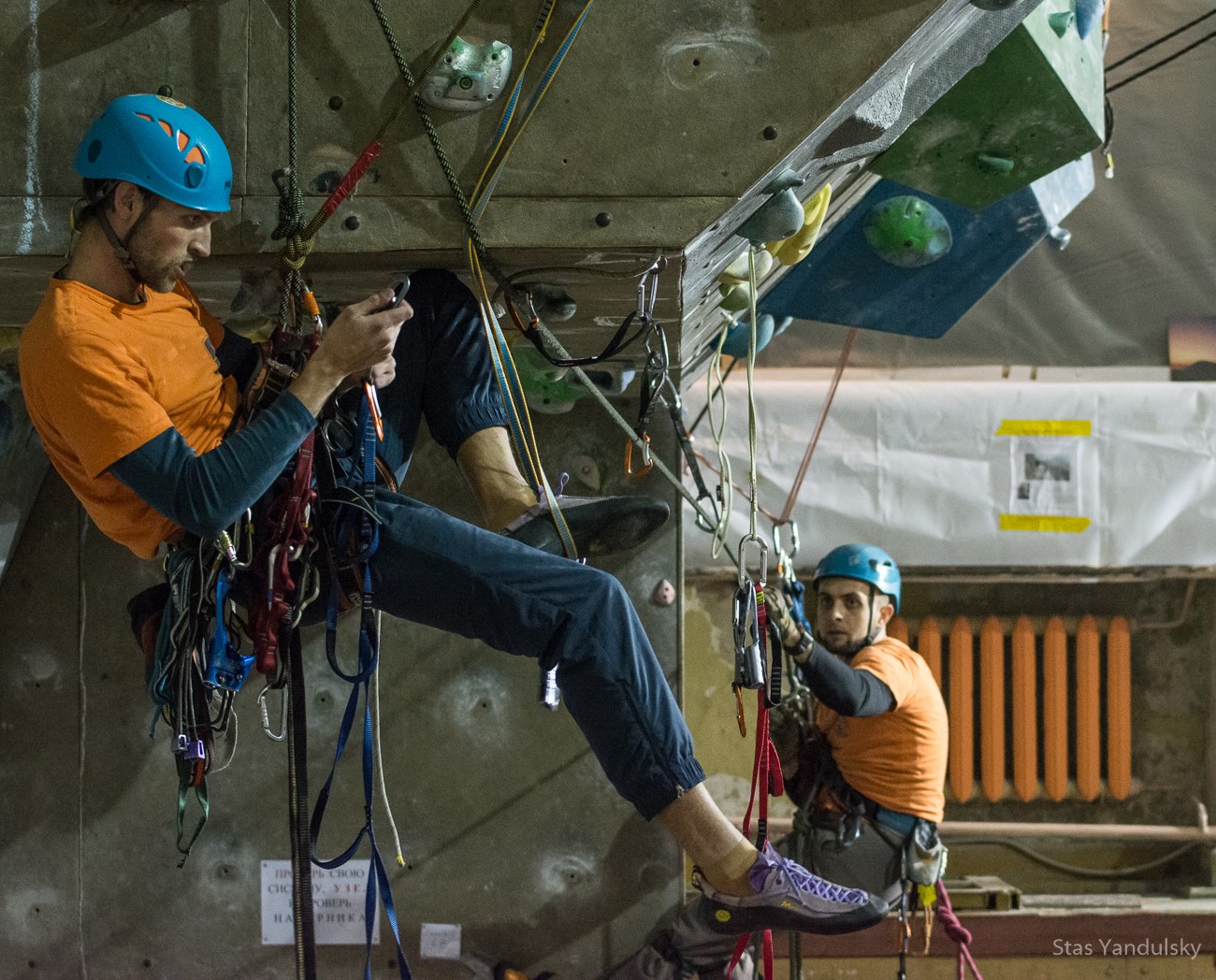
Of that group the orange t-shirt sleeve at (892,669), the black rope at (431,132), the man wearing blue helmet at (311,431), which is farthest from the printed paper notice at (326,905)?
the black rope at (431,132)

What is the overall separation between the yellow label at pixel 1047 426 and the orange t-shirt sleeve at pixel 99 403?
4952 millimetres

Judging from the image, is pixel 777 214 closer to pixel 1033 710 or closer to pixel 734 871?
pixel 734 871

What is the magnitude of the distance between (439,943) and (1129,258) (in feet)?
16.7

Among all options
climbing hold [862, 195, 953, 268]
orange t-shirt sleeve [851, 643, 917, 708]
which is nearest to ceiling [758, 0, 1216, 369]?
climbing hold [862, 195, 953, 268]

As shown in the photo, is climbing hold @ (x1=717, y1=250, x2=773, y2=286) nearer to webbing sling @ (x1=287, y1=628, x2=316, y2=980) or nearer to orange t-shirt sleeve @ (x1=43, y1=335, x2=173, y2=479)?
webbing sling @ (x1=287, y1=628, x2=316, y2=980)

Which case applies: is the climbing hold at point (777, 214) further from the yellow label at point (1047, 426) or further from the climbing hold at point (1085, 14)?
the yellow label at point (1047, 426)

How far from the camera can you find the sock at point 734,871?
2.81 meters

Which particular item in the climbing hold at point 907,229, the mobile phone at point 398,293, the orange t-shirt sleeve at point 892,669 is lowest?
the orange t-shirt sleeve at point 892,669

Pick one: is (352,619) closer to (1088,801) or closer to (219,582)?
(219,582)

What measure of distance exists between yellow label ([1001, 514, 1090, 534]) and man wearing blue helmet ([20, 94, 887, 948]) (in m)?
3.89

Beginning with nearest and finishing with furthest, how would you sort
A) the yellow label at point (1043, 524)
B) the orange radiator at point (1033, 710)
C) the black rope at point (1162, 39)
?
the yellow label at point (1043, 524) → the orange radiator at point (1033, 710) → the black rope at point (1162, 39)

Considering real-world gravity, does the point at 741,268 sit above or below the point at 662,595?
above

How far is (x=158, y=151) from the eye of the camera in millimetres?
2535

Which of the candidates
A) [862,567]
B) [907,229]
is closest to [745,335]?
[907,229]
